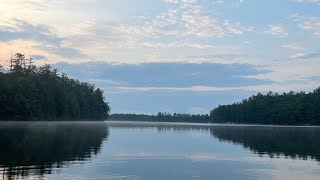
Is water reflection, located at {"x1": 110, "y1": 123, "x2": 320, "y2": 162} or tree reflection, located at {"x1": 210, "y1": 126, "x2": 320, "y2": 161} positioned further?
water reflection, located at {"x1": 110, "y1": 123, "x2": 320, "y2": 162}

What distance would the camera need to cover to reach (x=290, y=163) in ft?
113

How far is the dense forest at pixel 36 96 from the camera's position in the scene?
10825cm

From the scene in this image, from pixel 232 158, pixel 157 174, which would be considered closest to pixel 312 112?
pixel 232 158

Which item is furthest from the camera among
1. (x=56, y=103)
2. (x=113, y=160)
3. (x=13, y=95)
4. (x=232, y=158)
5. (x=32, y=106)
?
(x=56, y=103)

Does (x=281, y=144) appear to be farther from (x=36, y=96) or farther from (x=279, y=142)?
(x=36, y=96)

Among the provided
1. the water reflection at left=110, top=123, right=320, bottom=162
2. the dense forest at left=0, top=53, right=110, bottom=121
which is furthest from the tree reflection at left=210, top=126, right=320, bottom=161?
the dense forest at left=0, top=53, right=110, bottom=121

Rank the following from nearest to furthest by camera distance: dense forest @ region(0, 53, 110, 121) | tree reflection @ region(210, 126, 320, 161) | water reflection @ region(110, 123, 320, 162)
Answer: tree reflection @ region(210, 126, 320, 161) → water reflection @ region(110, 123, 320, 162) → dense forest @ region(0, 53, 110, 121)

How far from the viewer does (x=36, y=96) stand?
124 metres

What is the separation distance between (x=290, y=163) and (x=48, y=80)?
117725mm

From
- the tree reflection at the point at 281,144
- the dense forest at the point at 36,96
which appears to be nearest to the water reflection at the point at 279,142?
the tree reflection at the point at 281,144

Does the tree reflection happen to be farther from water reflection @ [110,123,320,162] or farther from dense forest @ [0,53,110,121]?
dense forest @ [0,53,110,121]

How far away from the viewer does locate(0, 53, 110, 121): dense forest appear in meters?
108

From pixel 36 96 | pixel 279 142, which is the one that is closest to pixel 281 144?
pixel 279 142

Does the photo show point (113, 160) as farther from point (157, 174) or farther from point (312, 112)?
point (312, 112)
